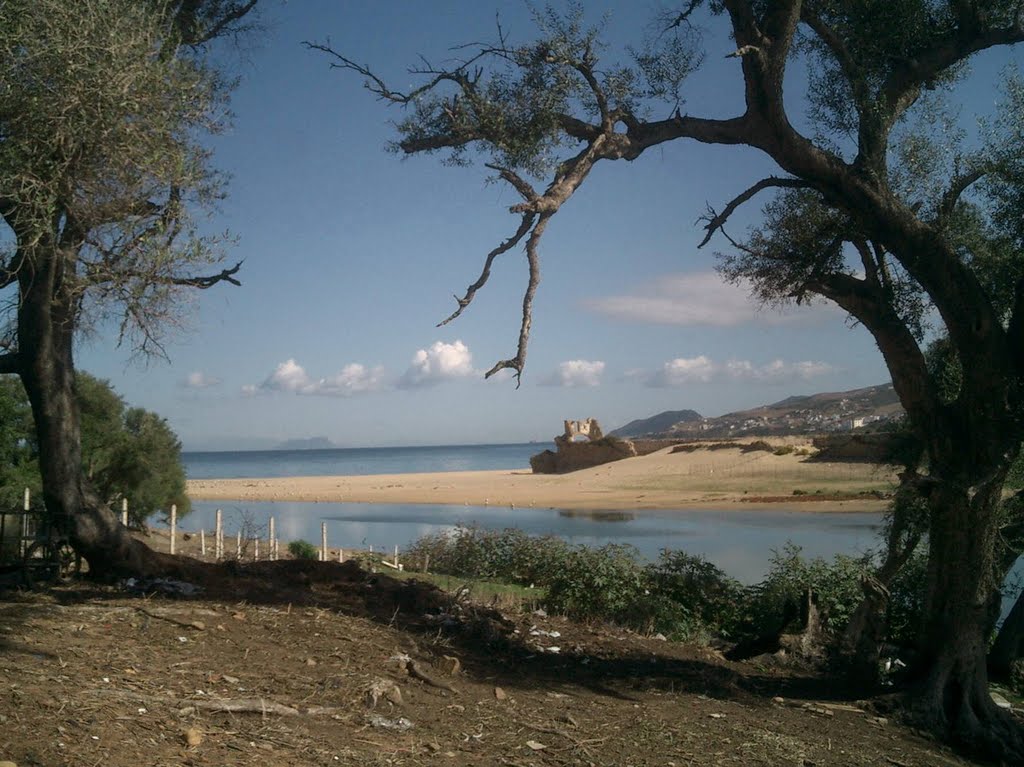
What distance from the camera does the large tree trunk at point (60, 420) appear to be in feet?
30.9

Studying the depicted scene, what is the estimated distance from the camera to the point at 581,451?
81.1 m

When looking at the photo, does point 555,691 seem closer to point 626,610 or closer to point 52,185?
point 626,610

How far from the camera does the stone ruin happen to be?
7919cm

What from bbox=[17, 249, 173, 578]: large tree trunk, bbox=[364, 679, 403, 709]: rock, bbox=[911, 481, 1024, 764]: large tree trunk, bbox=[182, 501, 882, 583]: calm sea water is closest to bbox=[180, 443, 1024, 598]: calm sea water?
bbox=[182, 501, 882, 583]: calm sea water

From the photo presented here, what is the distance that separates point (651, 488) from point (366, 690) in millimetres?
53495

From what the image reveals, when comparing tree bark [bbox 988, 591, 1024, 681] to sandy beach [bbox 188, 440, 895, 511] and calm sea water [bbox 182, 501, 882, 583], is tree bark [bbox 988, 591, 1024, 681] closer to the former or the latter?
calm sea water [bbox 182, 501, 882, 583]

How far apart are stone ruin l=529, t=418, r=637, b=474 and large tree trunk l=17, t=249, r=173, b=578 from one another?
69.2 metres

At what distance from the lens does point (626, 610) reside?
13562 mm

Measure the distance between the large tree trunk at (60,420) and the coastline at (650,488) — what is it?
36.4 metres

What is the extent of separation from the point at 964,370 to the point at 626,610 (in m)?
6.05

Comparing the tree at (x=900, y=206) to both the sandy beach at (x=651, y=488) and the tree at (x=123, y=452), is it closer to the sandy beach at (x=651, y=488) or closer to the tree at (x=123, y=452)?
the tree at (x=123, y=452)

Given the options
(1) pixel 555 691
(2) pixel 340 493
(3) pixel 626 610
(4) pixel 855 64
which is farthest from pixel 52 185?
(2) pixel 340 493

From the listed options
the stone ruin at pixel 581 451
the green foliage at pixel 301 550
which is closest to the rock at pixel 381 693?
the green foliage at pixel 301 550

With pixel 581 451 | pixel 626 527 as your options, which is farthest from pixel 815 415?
pixel 626 527
